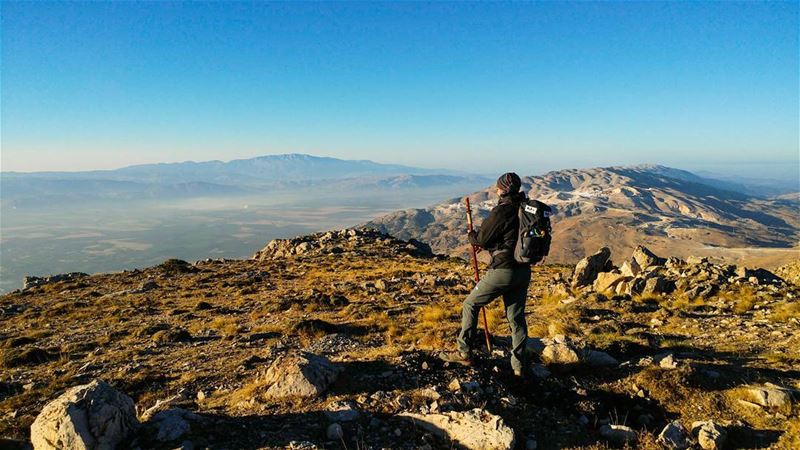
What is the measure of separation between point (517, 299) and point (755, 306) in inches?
471

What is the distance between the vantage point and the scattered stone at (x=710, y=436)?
5.73 metres

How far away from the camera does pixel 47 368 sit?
1214 centimetres

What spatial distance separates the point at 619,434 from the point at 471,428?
2268mm

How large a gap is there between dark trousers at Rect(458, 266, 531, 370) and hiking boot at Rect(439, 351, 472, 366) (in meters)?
0.78

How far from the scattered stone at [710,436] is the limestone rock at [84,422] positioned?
813cm

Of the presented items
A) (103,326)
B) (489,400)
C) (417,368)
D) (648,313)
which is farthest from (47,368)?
(648,313)

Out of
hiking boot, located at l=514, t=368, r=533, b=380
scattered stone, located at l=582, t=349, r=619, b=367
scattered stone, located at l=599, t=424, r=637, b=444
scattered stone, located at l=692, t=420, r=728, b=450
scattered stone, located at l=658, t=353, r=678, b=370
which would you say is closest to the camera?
scattered stone, located at l=692, t=420, r=728, b=450

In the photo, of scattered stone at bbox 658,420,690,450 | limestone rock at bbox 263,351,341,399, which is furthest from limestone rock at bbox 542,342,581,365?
limestone rock at bbox 263,351,341,399

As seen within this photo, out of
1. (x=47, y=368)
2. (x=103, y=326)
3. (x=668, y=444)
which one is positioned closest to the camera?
(x=668, y=444)

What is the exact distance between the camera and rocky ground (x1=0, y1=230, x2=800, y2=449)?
587cm

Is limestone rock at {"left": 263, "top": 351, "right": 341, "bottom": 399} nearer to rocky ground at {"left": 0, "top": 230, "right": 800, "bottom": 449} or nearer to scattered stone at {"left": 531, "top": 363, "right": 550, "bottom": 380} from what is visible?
rocky ground at {"left": 0, "top": 230, "right": 800, "bottom": 449}

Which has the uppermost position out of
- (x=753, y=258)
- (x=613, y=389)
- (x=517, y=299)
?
(x=517, y=299)

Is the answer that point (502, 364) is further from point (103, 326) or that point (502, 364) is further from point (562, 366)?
point (103, 326)

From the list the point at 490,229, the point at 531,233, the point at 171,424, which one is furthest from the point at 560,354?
the point at 171,424
